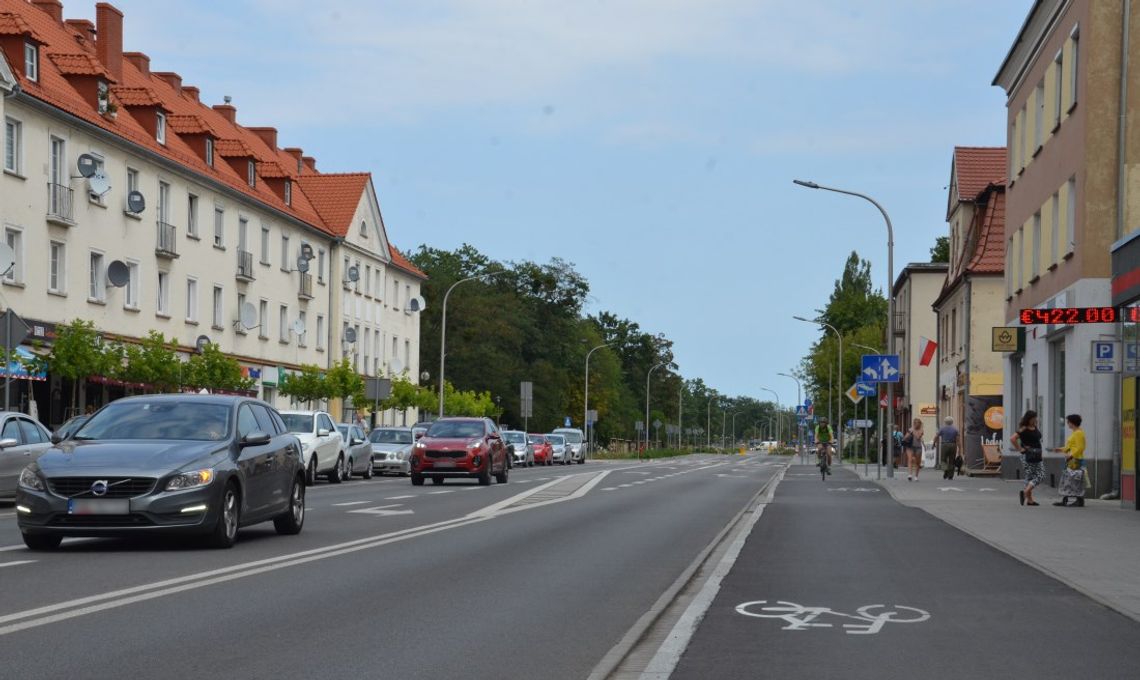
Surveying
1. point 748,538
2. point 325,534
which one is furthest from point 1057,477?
point 325,534

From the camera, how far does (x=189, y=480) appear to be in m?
14.1

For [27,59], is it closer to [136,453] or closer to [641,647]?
[136,453]

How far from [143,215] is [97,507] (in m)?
37.6

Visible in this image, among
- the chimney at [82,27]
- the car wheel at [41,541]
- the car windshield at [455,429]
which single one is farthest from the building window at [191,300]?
the car wheel at [41,541]

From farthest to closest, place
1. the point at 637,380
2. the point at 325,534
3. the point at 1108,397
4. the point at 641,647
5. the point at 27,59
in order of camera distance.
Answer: the point at 637,380, the point at 27,59, the point at 1108,397, the point at 325,534, the point at 641,647

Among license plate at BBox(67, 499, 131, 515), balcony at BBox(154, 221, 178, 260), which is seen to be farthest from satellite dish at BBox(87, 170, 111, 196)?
license plate at BBox(67, 499, 131, 515)

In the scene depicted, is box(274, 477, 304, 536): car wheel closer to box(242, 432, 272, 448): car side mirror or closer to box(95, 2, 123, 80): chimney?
A: box(242, 432, 272, 448): car side mirror

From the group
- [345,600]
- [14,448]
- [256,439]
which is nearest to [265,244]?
[14,448]

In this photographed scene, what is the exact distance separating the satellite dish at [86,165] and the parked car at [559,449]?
106ft

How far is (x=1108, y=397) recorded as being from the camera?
101 ft

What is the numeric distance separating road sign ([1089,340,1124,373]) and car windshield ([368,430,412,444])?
25.1 metres

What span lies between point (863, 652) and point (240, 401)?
350 inches

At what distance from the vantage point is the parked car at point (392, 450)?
147ft

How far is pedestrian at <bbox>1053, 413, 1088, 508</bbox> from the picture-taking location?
26484mm
